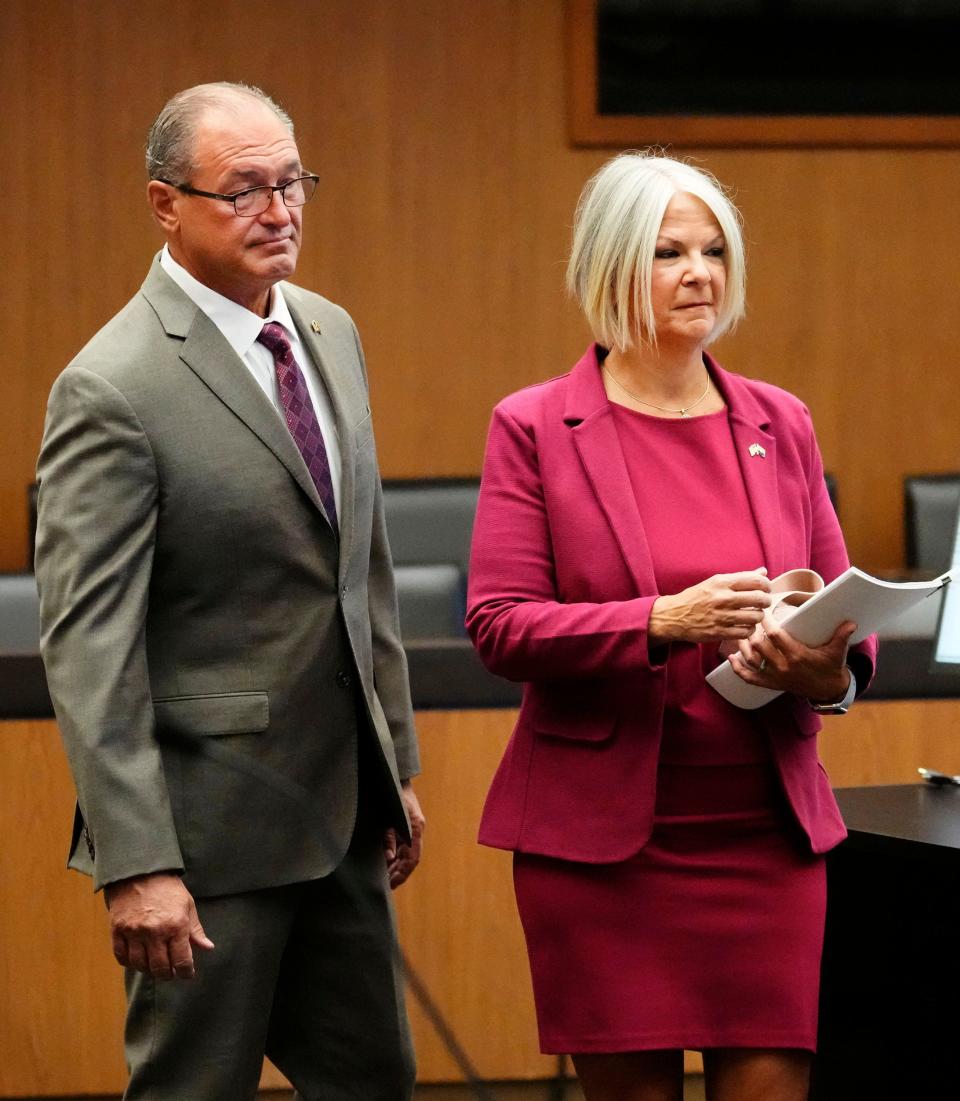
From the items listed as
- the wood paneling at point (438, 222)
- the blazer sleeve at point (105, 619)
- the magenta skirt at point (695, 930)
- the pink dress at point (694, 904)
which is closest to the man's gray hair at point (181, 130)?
the blazer sleeve at point (105, 619)

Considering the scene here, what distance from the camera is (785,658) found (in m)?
1.78

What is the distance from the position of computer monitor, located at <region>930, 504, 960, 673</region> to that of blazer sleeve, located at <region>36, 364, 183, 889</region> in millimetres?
1188

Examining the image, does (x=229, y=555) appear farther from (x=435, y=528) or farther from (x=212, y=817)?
(x=435, y=528)

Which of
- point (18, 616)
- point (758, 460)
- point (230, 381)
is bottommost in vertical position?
point (18, 616)

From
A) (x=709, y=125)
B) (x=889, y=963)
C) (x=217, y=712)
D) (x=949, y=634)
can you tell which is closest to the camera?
(x=217, y=712)

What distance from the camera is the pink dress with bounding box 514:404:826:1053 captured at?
6.13 feet

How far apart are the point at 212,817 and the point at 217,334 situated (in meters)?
0.53

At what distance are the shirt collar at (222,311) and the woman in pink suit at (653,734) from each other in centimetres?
32

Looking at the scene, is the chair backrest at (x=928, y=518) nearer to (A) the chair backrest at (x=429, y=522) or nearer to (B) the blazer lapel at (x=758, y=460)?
(A) the chair backrest at (x=429, y=522)

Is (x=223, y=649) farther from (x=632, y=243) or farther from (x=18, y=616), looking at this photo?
(x=18, y=616)

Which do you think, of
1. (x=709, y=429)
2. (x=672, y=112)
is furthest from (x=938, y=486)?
(x=709, y=429)

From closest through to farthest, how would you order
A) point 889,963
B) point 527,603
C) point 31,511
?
point 527,603
point 889,963
point 31,511

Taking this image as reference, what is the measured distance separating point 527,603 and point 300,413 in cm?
34


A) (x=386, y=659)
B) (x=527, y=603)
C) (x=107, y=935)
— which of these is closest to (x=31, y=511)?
(x=107, y=935)
